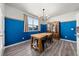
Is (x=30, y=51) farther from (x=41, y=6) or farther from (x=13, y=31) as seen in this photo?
(x=41, y=6)

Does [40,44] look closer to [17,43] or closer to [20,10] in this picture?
[17,43]

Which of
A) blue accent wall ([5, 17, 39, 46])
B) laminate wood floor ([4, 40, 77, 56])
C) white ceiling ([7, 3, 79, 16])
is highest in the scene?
white ceiling ([7, 3, 79, 16])

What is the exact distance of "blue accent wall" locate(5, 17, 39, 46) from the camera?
1.75 meters

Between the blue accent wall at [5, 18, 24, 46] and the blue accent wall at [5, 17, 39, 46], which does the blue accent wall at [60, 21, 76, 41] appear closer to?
the blue accent wall at [5, 17, 39, 46]

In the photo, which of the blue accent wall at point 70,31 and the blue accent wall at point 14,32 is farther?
the blue accent wall at point 70,31

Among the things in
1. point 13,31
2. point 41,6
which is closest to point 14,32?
point 13,31

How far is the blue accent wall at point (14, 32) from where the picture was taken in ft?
5.76

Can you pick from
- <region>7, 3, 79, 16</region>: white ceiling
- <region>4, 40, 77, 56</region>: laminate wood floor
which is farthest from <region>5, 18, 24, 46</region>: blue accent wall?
<region>7, 3, 79, 16</region>: white ceiling

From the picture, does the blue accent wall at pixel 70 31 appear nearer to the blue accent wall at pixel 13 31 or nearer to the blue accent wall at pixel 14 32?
the blue accent wall at pixel 14 32

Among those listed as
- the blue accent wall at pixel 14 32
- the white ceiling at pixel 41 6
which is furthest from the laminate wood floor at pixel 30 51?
the white ceiling at pixel 41 6

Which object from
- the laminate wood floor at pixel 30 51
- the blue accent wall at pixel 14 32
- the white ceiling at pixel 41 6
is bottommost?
the laminate wood floor at pixel 30 51

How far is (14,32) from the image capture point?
1924 mm

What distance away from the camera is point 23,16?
196 cm

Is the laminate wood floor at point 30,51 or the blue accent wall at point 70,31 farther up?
the blue accent wall at point 70,31
